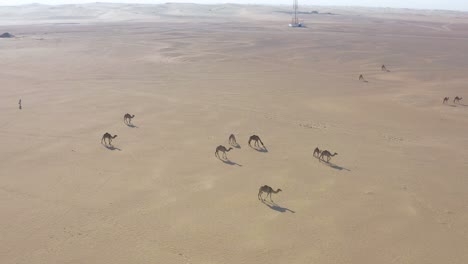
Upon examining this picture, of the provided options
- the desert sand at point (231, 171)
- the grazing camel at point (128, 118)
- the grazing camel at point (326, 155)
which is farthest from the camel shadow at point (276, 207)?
the grazing camel at point (128, 118)

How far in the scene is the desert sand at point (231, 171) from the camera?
10.2 metres

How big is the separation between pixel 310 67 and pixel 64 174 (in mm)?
26736

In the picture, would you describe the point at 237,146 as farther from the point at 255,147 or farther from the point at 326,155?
the point at 326,155

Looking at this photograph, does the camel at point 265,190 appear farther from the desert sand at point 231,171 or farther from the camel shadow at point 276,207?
the desert sand at point 231,171

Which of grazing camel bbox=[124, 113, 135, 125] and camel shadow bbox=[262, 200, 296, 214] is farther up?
grazing camel bbox=[124, 113, 135, 125]

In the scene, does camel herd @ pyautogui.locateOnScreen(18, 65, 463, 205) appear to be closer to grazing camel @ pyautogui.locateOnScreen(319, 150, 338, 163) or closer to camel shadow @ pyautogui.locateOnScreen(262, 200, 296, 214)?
grazing camel @ pyautogui.locateOnScreen(319, 150, 338, 163)

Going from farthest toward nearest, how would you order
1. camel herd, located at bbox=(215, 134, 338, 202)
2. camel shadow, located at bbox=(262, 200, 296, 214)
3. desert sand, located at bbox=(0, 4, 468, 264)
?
camel herd, located at bbox=(215, 134, 338, 202) → camel shadow, located at bbox=(262, 200, 296, 214) → desert sand, located at bbox=(0, 4, 468, 264)

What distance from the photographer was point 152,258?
32.0ft

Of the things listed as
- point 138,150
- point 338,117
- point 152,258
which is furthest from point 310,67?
point 152,258

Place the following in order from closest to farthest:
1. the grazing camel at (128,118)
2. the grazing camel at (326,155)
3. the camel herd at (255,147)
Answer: the grazing camel at (326,155) → the camel herd at (255,147) → the grazing camel at (128,118)

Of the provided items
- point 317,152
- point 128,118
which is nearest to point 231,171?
point 317,152

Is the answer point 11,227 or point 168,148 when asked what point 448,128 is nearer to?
point 168,148

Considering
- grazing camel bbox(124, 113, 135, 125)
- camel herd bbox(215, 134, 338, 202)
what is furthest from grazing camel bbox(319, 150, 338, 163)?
grazing camel bbox(124, 113, 135, 125)

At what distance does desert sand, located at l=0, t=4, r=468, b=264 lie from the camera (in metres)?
10.2
